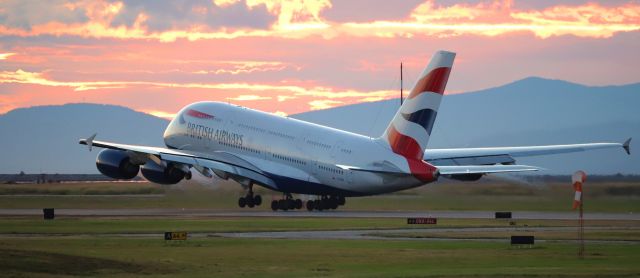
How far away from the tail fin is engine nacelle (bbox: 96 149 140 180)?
1847 cm

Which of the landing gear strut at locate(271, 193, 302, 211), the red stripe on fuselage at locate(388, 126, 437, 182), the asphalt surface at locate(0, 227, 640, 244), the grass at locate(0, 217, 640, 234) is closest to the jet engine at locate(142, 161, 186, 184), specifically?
the landing gear strut at locate(271, 193, 302, 211)

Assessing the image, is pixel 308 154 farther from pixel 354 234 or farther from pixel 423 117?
pixel 354 234

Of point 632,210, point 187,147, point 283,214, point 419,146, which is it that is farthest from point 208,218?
point 632,210

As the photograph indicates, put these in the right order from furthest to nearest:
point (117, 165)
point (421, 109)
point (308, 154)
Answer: point (117, 165)
point (308, 154)
point (421, 109)

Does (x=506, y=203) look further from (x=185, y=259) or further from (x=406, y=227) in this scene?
(x=185, y=259)

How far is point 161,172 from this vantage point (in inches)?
3418

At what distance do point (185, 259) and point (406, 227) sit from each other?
20.7 metres

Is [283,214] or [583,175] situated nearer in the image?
[583,175]

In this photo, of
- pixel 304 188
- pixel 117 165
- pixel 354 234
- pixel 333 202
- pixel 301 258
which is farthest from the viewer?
pixel 117 165

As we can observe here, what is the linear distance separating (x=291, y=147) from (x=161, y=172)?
8.00 metres

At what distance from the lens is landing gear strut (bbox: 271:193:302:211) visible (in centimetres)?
8588

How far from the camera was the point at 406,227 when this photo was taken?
223 ft

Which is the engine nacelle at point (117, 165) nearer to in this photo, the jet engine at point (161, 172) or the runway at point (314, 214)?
the jet engine at point (161, 172)

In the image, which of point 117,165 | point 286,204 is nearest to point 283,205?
point 286,204
